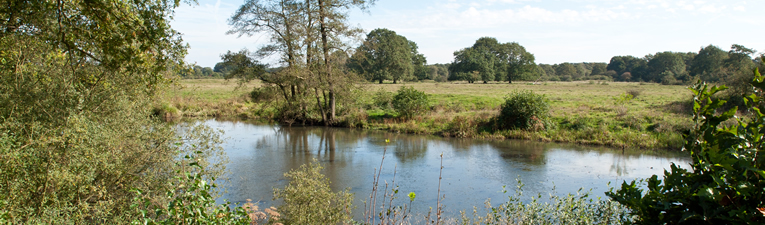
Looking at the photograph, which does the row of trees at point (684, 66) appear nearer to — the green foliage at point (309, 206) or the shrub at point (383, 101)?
the shrub at point (383, 101)

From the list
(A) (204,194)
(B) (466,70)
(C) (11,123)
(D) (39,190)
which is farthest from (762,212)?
(B) (466,70)

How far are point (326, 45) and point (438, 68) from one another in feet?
254

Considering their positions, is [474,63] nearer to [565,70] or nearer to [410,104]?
[565,70]

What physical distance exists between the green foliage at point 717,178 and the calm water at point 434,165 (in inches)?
203

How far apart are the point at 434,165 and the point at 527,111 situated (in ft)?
23.5

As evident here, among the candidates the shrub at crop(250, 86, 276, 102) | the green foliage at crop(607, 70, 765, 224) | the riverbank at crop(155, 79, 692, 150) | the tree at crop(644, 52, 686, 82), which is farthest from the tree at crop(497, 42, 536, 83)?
the green foliage at crop(607, 70, 765, 224)

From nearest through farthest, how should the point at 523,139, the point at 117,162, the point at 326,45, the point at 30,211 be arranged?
the point at 30,211 → the point at 117,162 → the point at 523,139 → the point at 326,45

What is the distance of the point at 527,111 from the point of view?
1930 centimetres

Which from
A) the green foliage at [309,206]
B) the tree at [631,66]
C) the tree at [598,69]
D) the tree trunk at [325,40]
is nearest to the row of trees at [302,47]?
the tree trunk at [325,40]

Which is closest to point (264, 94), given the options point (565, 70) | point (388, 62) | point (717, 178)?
point (717, 178)

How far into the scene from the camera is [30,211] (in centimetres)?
450

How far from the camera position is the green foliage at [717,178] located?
8.82ft

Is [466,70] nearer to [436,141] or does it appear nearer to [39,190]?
[436,141]

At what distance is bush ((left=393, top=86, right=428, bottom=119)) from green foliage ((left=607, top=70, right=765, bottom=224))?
66.6ft
